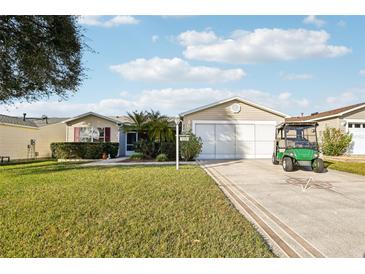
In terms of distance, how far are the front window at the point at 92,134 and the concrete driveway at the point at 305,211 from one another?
14.3m

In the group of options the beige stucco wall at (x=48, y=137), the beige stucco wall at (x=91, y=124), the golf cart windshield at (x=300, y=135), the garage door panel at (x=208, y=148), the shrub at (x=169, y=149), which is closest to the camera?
the golf cart windshield at (x=300, y=135)

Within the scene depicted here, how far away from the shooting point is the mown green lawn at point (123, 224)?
329cm

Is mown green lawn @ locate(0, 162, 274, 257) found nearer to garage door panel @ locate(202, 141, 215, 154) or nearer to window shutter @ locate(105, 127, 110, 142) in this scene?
garage door panel @ locate(202, 141, 215, 154)

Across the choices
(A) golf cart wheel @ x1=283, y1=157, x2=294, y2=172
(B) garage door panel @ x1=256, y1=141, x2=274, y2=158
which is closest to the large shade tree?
(A) golf cart wheel @ x1=283, y1=157, x2=294, y2=172

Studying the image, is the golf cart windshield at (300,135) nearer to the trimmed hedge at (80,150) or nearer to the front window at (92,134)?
the trimmed hedge at (80,150)

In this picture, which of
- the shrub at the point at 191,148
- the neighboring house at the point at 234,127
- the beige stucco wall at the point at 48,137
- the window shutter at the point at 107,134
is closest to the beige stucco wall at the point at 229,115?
the neighboring house at the point at 234,127

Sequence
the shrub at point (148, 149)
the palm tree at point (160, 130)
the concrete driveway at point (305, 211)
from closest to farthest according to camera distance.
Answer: the concrete driveway at point (305, 211), the palm tree at point (160, 130), the shrub at point (148, 149)

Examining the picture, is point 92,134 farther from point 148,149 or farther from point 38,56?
point 38,56

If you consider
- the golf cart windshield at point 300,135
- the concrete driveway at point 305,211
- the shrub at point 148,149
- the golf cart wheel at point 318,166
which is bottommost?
the concrete driveway at point 305,211

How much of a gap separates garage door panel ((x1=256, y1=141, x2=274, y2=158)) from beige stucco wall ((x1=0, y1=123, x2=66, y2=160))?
52.4 ft

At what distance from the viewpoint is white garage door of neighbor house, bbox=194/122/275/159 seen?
1722 cm
